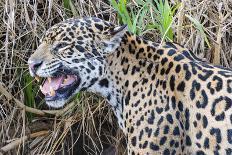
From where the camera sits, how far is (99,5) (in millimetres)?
6137

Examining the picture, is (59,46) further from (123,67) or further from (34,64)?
(123,67)

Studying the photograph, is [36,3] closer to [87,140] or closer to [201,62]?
[87,140]

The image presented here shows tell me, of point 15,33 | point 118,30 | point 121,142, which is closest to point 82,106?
point 121,142

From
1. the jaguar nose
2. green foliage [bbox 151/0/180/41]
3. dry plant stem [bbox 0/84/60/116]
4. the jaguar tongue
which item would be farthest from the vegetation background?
the jaguar nose

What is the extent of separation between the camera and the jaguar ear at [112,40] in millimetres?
4582

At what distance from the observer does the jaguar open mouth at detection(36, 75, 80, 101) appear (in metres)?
4.66

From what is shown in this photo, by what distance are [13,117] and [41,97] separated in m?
0.38

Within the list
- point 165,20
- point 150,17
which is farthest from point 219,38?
point 150,17

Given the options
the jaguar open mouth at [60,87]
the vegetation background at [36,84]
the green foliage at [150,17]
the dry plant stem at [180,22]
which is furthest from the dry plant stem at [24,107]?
the dry plant stem at [180,22]

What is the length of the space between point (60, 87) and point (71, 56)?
0.82 feet

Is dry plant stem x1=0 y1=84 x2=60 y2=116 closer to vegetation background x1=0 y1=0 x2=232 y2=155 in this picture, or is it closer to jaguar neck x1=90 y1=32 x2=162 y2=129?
vegetation background x1=0 y1=0 x2=232 y2=155

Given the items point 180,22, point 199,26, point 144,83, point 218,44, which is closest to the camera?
point 144,83

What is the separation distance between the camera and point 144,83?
454 cm

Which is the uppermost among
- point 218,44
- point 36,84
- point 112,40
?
point 112,40
